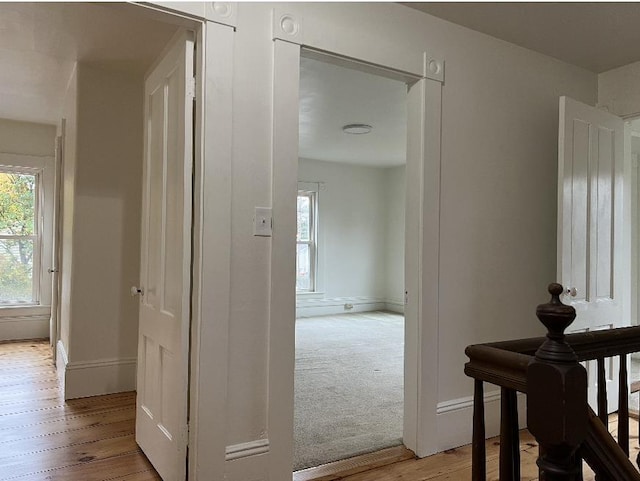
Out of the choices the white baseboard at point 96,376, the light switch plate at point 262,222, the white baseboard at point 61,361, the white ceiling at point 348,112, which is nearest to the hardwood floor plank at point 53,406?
the white baseboard at point 96,376

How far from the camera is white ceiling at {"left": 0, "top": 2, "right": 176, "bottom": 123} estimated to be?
2680mm

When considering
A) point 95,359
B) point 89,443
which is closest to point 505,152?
point 89,443

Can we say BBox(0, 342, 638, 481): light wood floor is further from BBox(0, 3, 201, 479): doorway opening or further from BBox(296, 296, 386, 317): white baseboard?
BBox(296, 296, 386, 317): white baseboard

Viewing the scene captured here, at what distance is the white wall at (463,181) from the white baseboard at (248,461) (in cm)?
5

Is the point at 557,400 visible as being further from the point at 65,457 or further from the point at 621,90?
the point at 621,90

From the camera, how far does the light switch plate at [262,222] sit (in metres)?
2.15

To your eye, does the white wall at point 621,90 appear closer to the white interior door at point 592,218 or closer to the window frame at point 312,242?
the white interior door at point 592,218

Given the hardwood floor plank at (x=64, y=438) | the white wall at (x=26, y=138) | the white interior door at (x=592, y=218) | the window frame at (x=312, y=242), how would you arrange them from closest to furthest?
the hardwood floor plank at (x=64, y=438), the white interior door at (x=592, y=218), the white wall at (x=26, y=138), the window frame at (x=312, y=242)

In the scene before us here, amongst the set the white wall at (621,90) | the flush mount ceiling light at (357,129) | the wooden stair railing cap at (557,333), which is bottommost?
the wooden stair railing cap at (557,333)

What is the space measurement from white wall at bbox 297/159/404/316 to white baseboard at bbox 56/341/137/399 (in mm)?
3957

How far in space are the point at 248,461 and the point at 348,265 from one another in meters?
5.99

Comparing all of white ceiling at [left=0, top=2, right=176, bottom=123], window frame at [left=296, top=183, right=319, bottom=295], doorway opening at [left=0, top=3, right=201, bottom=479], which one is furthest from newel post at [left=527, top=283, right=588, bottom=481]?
window frame at [left=296, top=183, right=319, bottom=295]

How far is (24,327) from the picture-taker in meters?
5.34

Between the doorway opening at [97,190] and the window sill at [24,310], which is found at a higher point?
the doorway opening at [97,190]
